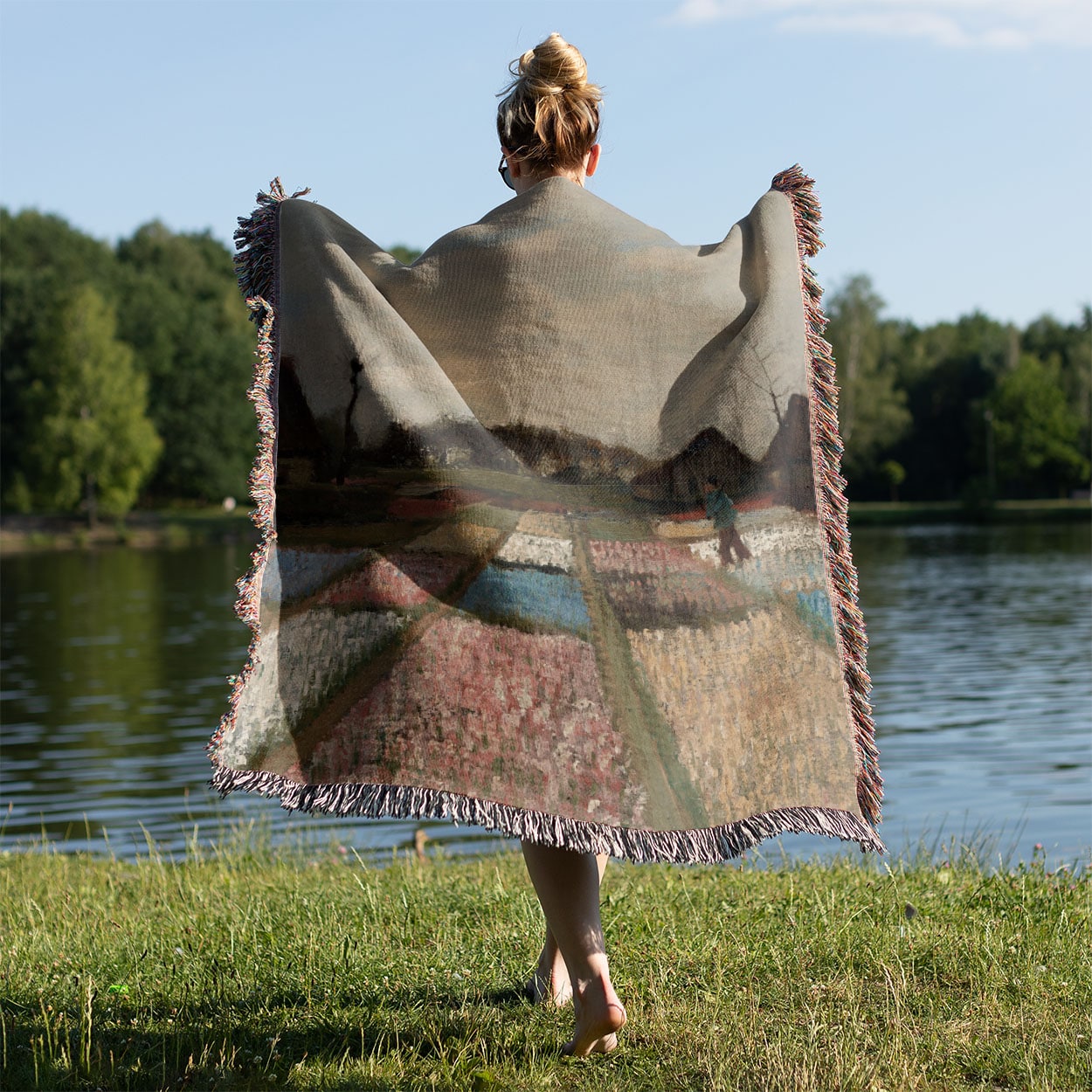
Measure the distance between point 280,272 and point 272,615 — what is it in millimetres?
824

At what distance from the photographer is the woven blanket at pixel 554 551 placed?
9.41 ft

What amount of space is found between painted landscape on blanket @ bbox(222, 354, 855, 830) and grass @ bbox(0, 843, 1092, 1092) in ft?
1.64

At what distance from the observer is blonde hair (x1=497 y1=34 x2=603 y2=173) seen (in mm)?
3057

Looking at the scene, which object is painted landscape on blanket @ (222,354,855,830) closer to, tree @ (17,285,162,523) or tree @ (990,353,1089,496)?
tree @ (17,285,162,523)

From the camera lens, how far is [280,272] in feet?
10.5

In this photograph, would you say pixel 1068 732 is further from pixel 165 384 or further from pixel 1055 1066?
pixel 165 384

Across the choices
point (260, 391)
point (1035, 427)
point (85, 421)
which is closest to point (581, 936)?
point (260, 391)

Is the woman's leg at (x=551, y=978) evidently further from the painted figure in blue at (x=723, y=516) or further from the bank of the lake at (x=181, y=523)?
the bank of the lake at (x=181, y=523)

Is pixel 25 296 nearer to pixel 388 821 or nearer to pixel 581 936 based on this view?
pixel 388 821

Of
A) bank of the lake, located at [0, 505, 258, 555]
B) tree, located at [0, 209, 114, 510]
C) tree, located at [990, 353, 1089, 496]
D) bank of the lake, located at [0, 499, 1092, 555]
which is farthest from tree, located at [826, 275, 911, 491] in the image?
tree, located at [0, 209, 114, 510]

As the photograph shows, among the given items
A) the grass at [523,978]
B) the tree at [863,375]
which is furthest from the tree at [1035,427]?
the grass at [523,978]

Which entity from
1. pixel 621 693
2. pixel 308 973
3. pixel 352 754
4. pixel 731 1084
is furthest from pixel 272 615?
pixel 731 1084

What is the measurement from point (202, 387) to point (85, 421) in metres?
8.29

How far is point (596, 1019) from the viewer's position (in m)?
2.81
